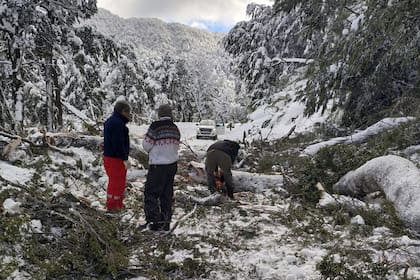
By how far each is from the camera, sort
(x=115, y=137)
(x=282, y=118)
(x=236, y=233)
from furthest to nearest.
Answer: (x=282, y=118) → (x=115, y=137) → (x=236, y=233)

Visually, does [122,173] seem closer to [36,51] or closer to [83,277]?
[83,277]

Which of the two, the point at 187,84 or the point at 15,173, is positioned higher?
the point at 187,84

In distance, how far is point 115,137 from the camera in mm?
5824

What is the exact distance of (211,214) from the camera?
6211 millimetres

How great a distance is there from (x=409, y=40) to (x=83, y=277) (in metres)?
7.18

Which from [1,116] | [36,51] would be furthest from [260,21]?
[1,116]

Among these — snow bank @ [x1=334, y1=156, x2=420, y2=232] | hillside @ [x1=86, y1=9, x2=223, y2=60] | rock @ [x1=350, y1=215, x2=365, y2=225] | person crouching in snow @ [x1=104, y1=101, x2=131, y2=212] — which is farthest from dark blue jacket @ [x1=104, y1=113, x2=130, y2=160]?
hillside @ [x1=86, y1=9, x2=223, y2=60]

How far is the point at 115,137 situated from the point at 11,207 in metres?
1.68

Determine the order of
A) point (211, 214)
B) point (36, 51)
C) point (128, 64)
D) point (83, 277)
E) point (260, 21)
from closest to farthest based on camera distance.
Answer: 1. point (83, 277)
2. point (211, 214)
3. point (36, 51)
4. point (260, 21)
5. point (128, 64)

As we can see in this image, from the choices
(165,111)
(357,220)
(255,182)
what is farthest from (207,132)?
(357,220)

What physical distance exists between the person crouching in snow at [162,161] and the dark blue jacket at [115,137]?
45 cm

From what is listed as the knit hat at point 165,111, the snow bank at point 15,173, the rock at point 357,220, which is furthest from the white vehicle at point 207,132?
the rock at point 357,220

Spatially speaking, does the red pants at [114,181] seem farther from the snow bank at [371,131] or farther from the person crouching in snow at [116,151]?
the snow bank at [371,131]

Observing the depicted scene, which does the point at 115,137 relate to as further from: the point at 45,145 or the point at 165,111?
the point at 45,145
